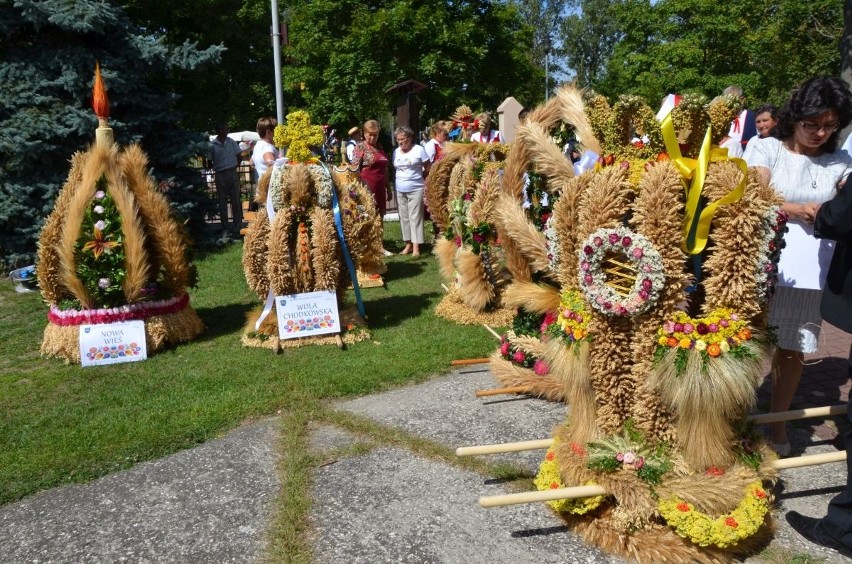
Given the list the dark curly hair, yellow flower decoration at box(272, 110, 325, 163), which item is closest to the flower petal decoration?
yellow flower decoration at box(272, 110, 325, 163)

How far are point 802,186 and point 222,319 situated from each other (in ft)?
18.5

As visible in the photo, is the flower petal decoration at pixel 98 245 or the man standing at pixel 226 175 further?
the man standing at pixel 226 175

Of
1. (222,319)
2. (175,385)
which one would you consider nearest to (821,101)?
(175,385)

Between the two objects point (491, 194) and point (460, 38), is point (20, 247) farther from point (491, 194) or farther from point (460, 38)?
point (460, 38)

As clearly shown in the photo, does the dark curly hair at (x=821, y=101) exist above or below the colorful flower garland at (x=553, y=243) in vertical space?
above

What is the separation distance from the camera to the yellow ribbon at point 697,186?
276cm

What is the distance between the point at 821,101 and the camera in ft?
10.4

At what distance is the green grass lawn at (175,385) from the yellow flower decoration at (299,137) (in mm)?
1780

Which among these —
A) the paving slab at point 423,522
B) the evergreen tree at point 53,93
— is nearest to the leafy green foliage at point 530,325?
the paving slab at point 423,522

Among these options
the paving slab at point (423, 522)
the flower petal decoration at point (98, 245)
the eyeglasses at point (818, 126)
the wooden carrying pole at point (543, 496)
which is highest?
the eyeglasses at point (818, 126)

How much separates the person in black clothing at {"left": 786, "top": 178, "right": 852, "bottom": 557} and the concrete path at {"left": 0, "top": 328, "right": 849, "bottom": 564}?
0.20ft

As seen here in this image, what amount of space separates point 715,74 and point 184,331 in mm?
27532

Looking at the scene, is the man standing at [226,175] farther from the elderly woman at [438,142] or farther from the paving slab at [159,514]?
the paving slab at [159,514]

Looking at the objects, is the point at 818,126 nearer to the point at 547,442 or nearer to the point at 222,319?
the point at 547,442
